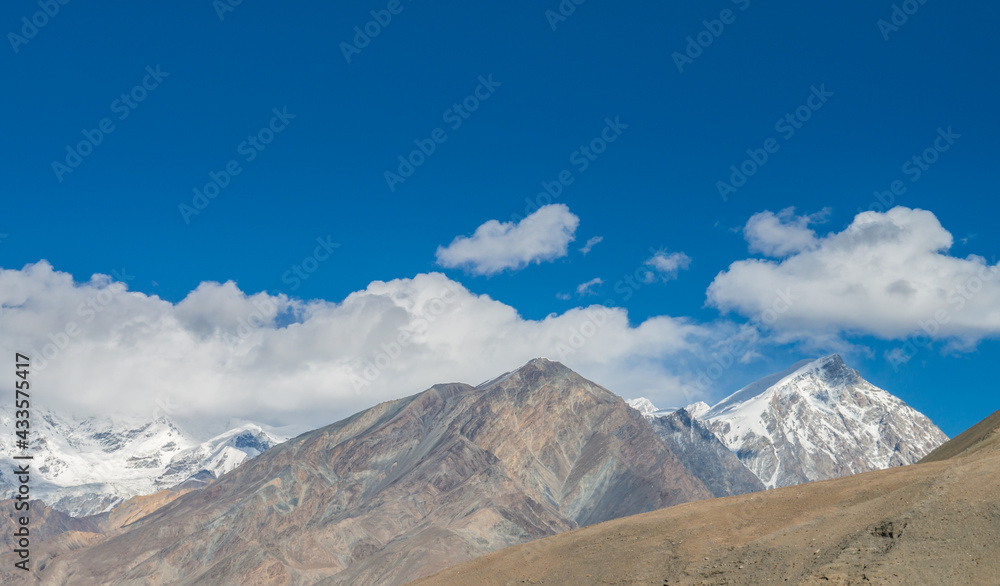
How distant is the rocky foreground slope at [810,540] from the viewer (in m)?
37.0

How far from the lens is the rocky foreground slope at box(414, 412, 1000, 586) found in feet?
121

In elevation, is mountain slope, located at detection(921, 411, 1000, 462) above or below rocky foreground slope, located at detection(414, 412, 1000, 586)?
above

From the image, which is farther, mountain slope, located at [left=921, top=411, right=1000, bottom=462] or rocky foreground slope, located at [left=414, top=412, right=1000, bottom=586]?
mountain slope, located at [left=921, top=411, right=1000, bottom=462]

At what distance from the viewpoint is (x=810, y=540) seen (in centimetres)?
4181

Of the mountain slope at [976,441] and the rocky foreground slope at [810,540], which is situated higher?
the mountain slope at [976,441]

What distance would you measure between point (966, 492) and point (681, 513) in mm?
16315

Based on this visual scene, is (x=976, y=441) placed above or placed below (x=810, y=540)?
above

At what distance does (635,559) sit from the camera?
48250 millimetres

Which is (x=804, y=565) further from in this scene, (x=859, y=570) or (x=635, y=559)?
(x=635, y=559)

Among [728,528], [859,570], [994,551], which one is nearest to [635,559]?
[728,528]

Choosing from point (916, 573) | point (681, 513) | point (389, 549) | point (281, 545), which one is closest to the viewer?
point (916, 573)

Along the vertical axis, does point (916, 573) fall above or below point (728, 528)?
below

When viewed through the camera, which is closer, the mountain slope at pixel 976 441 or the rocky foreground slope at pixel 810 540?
the rocky foreground slope at pixel 810 540

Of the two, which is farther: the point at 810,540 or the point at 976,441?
the point at 976,441
